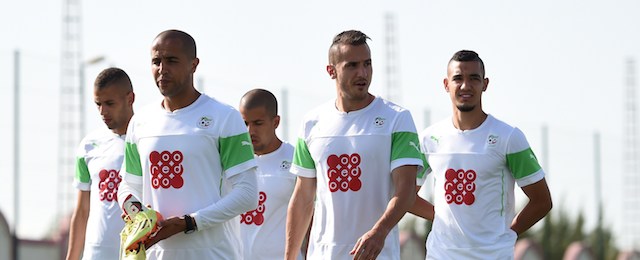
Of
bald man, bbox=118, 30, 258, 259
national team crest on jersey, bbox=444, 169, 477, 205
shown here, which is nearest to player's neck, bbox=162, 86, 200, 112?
bald man, bbox=118, 30, 258, 259

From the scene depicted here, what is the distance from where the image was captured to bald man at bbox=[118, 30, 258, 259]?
27.9 feet

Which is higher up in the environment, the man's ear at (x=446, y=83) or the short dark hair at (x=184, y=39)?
the short dark hair at (x=184, y=39)

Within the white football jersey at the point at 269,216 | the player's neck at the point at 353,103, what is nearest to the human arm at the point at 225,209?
the player's neck at the point at 353,103

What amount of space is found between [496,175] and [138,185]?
2.89 meters

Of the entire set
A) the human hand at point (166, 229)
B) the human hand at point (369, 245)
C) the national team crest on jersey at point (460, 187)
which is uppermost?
the national team crest on jersey at point (460, 187)

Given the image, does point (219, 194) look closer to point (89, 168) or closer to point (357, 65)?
point (357, 65)

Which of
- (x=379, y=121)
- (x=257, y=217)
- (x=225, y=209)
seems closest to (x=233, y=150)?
(x=225, y=209)

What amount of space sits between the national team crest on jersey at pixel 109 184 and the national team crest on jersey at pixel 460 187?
215cm

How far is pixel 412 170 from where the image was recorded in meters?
9.24

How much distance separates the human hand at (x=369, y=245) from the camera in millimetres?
8766

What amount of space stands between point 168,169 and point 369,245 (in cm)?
114

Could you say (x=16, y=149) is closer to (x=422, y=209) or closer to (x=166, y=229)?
(x=422, y=209)

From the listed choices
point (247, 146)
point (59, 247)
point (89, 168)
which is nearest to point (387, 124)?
point (247, 146)

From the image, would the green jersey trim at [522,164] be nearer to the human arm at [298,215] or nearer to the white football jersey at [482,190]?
the white football jersey at [482,190]
